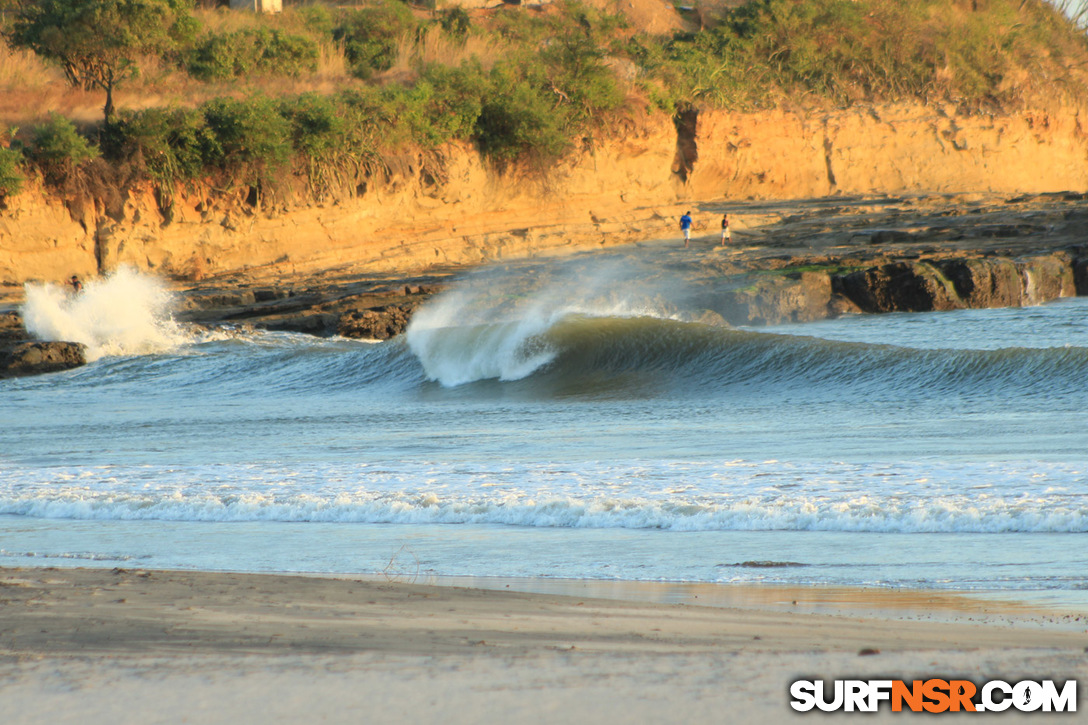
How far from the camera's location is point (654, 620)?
3848mm

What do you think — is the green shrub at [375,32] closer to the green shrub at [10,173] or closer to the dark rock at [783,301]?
the green shrub at [10,173]

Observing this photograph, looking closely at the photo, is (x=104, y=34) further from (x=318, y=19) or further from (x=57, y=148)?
(x=318, y=19)

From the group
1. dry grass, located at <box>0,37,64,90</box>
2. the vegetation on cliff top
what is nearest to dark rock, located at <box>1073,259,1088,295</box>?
the vegetation on cliff top

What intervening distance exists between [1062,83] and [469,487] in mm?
48854

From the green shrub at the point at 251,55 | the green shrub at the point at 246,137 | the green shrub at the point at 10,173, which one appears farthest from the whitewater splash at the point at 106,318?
the green shrub at the point at 251,55

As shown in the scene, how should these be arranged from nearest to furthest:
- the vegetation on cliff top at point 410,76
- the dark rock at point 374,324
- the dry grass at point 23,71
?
the dark rock at point 374,324
the vegetation on cliff top at point 410,76
the dry grass at point 23,71

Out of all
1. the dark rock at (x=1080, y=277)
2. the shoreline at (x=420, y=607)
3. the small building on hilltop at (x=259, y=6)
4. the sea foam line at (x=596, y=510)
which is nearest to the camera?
the shoreline at (x=420, y=607)

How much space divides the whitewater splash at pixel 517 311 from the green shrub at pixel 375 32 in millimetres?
12998

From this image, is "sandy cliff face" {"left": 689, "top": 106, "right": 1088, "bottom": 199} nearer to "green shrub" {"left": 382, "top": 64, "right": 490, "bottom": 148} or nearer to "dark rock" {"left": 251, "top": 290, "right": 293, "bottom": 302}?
"green shrub" {"left": 382, "top": 64, "right": 490, "bottom": 148}

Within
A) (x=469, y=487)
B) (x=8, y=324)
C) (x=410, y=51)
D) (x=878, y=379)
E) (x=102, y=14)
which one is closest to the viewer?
(x=469, y=487)

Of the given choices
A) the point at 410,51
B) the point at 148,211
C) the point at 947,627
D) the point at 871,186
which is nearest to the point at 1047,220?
the point at 871,186

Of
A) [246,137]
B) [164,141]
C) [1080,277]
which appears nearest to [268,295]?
[246,137]

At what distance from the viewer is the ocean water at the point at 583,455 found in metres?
5.41

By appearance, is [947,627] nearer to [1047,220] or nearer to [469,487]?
[469,487]
